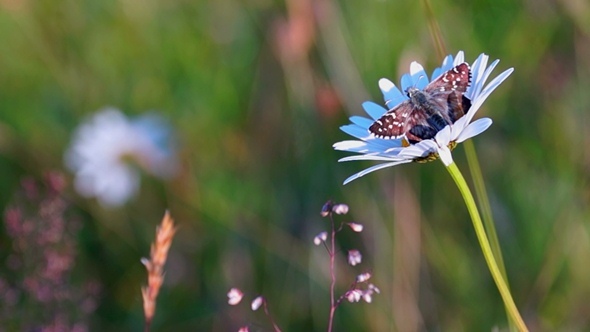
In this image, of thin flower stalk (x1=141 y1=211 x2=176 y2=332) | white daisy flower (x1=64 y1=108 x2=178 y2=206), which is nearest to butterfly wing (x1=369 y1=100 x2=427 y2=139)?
thin flower stalk (x1=141 y1=211 x2=176 y2=332)

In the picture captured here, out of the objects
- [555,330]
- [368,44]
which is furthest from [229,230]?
[555,330]

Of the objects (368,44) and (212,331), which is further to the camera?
(368,44)

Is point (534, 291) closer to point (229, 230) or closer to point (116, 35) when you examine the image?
point (229, 230)

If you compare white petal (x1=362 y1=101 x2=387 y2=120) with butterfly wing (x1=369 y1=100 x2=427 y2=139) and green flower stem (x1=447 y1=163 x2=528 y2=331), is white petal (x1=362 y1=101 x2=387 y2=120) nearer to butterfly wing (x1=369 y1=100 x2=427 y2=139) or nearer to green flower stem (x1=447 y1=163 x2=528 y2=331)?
butterfly wing (x1=369 y1=100 x2=427 y2=139)

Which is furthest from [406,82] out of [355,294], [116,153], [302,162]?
[116,153]

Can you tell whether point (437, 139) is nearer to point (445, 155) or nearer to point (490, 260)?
point (445, 155)

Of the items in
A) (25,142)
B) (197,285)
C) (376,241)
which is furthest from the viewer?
(25,142)

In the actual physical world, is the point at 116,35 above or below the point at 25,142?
above
